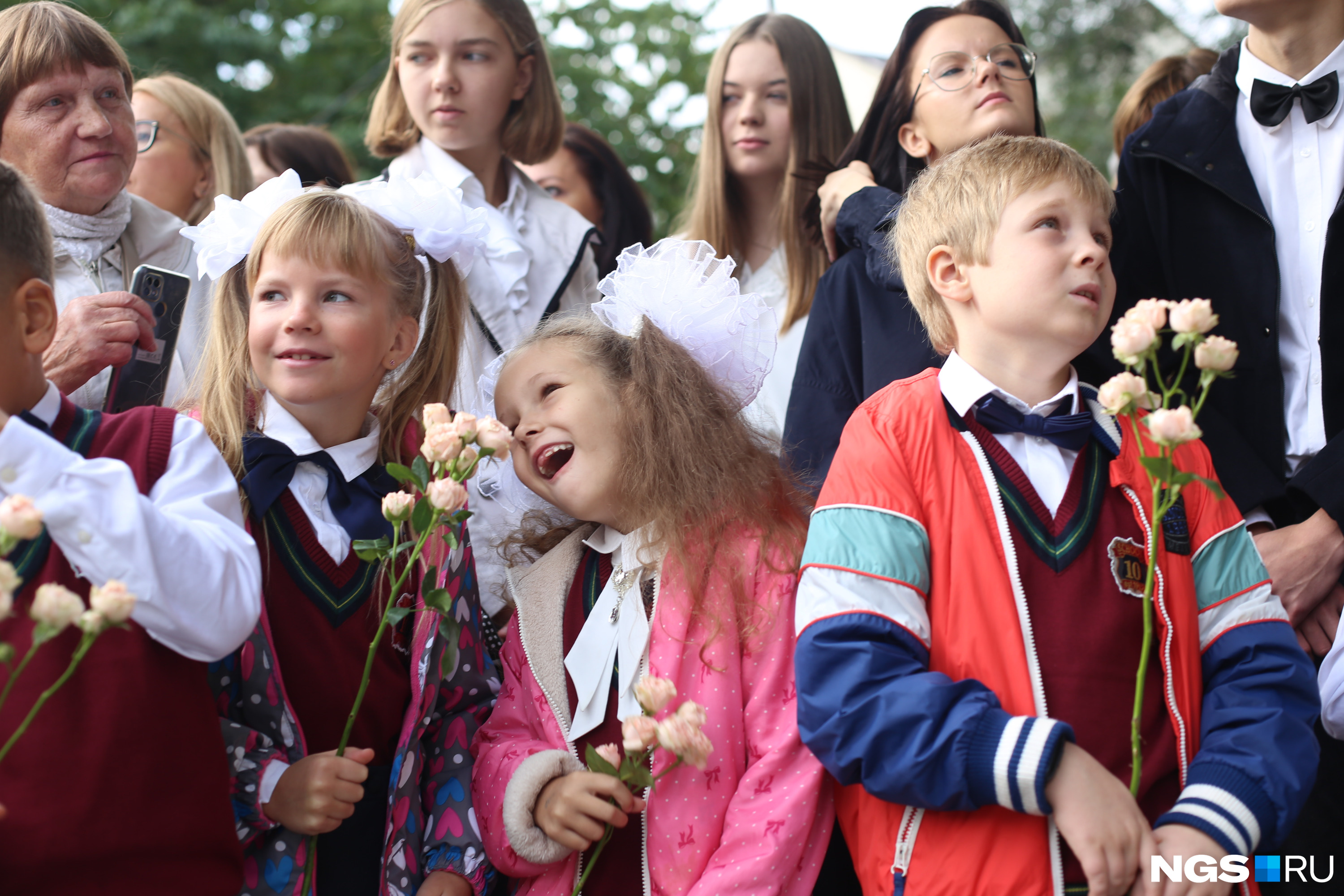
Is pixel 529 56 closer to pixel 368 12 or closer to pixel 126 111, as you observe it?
pixel 126 111

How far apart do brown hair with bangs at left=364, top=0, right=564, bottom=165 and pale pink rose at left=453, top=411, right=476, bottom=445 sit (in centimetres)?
261

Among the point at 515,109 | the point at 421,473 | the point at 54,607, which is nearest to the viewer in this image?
the point at 54,607

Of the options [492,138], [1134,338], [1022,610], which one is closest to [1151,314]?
[1134,338]

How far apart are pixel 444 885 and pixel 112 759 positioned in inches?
32.8

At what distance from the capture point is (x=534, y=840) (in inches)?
88.3

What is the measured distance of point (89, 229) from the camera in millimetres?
3041

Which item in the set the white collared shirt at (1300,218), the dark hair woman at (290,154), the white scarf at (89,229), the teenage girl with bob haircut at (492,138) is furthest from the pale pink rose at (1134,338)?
the dark hair woman at (290,154)

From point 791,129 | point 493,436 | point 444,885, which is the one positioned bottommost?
point 444,885

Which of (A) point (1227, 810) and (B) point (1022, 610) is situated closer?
(A) point (1227, 810)

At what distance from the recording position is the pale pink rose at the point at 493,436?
1.86 metres

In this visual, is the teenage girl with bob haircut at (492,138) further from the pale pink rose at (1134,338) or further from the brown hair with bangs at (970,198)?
the pale pink rose at (1134,338)

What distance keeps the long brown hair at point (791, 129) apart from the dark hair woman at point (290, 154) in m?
1.76

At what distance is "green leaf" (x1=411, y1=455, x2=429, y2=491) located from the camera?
6.34 feet

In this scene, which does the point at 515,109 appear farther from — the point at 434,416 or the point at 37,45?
the point at 434,416
